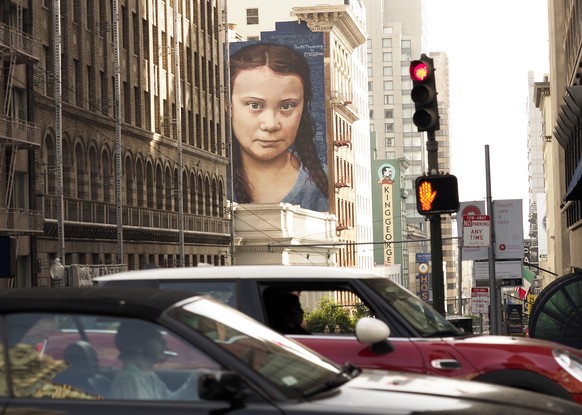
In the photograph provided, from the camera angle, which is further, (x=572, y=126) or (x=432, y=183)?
(x=572, y=126)

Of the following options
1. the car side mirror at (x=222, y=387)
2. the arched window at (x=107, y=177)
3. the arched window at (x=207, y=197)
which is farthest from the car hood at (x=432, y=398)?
the arched window at (x=207, y=197)

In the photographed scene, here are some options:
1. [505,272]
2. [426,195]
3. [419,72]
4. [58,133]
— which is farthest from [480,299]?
[419,72]

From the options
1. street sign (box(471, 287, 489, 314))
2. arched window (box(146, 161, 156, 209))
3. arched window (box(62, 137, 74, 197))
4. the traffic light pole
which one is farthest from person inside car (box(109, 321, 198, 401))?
arched window (box(146, 161, 156, 209))

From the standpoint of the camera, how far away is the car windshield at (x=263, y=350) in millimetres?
6160

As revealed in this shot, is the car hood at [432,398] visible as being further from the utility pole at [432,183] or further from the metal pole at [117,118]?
the metal pole at [117,118]

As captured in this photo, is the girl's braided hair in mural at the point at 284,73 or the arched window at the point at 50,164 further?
the girl's braided hair in mural at the point at 284,73

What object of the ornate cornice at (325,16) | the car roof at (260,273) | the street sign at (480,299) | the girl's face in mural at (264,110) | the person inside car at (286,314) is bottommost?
the street sign at (480,299)

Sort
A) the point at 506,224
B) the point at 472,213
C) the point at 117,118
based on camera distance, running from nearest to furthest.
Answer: the point at 506,224 < the point at 472,213 < the point at 117,118

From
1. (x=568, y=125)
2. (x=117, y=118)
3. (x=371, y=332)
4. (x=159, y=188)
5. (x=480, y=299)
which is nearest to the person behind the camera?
(x=371, y=332)

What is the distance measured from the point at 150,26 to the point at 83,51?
36.0 feet

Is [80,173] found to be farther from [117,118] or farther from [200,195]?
[200,195]

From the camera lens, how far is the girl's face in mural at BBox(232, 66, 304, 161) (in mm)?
122562

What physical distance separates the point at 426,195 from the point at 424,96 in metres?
1.20

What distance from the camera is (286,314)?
10656mm
